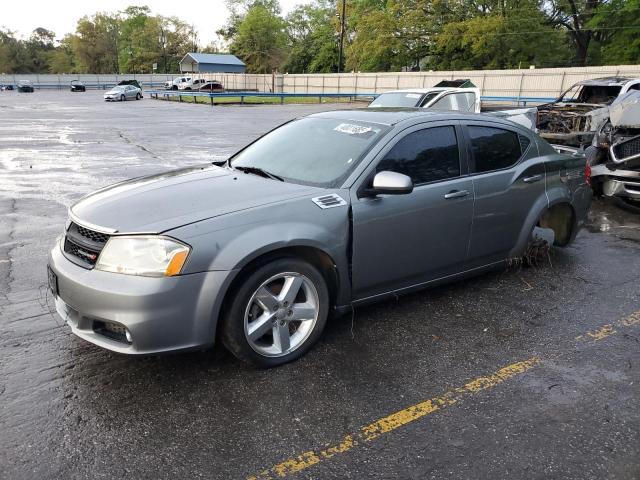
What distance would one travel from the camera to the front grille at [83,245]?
3.16 meters

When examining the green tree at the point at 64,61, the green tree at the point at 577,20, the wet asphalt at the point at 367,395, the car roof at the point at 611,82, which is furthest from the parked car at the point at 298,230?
the green tree at the point at 64,61

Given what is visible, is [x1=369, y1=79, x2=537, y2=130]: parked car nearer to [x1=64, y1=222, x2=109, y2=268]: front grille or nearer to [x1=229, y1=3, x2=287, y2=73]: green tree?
[x1=64, y1=222, x2=109, y2=268]: front grille

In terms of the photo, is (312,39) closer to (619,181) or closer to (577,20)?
(577,20)

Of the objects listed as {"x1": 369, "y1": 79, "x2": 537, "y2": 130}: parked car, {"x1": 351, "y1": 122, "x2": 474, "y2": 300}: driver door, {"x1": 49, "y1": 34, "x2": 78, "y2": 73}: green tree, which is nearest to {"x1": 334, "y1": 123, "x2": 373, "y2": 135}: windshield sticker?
{"x1": 351, "y1": 122, "x2": 474, "y2": 300}: driver door

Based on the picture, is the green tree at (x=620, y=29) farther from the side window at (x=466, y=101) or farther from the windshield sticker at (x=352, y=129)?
the windshield sticker at (x=352, y=129)

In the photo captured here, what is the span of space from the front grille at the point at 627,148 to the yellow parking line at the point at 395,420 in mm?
5129

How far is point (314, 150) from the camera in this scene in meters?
4.17

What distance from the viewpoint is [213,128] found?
68.1 ft

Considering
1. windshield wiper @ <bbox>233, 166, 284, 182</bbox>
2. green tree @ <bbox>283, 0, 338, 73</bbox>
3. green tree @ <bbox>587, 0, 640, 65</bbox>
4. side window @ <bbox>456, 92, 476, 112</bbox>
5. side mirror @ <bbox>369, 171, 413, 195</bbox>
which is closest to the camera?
side mirror @ <bbox>369, 171, 413, 195</bbox>

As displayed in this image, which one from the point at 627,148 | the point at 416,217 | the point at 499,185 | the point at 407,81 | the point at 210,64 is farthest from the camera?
the point at 210,64

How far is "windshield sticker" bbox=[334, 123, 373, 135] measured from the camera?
4125 millimetres

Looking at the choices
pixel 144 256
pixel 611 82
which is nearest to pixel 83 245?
pixel 144 256

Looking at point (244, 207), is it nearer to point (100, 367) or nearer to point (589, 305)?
point (100, 367)

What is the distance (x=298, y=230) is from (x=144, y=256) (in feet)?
3.07
